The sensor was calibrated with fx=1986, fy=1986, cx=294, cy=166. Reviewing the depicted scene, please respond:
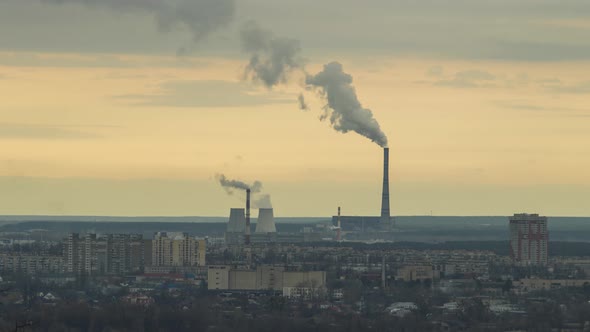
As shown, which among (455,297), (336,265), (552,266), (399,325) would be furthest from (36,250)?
(399,325)

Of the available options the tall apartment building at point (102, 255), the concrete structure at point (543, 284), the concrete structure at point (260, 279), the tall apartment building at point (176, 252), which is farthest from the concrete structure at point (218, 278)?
the tall apartment building at point (176, 252)

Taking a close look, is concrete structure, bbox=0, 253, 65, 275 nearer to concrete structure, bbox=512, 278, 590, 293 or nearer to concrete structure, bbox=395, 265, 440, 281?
concrete structure, bbox=395, 265, 440, 281

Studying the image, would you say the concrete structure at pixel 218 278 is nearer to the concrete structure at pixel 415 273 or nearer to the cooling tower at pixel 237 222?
the concrete structure at pixel 415 273

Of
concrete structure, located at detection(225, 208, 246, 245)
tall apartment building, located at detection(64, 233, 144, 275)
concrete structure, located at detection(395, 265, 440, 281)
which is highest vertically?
concrete structure, located at detection(225, 208, 246, 245)

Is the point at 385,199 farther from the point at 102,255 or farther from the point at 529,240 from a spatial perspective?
the point at 102,255

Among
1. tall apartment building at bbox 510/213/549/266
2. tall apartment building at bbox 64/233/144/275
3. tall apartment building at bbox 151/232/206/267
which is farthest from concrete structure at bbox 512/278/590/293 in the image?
tall apartment building at bbox 510/213/549/266

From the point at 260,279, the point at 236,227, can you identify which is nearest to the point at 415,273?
the point at 260,279
